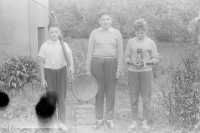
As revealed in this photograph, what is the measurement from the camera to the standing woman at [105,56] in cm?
471

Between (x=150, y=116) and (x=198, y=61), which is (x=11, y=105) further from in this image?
(x=198, y=61)

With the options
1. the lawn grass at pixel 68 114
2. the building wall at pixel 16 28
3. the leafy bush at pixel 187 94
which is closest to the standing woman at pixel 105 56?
the lawn grass at pixel 68 114

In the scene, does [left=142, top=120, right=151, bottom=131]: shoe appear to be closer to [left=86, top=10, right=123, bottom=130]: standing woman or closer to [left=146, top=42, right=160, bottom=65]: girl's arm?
[left=86, top=10, right=123, bottom=130]: standing woman

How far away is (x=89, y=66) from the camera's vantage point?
4.78m

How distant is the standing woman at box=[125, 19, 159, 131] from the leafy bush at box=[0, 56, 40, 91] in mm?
2821

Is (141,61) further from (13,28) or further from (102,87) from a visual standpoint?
(13,28)

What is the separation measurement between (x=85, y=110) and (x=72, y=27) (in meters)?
11.8

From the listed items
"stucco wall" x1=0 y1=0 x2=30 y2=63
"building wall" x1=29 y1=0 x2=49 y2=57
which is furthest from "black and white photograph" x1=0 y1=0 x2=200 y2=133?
"building wall" x1=29 y1=0 x2=49 y2=57

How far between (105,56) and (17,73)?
2651mm

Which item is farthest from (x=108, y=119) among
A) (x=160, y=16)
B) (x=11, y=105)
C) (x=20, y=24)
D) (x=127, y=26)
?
(x=160, y=16)

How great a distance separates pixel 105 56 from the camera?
186 inches

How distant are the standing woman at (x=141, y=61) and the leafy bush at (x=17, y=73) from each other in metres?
2.82

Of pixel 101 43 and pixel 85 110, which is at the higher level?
pixel 101 43

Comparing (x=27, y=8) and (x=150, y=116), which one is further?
(x=27, y=8)
